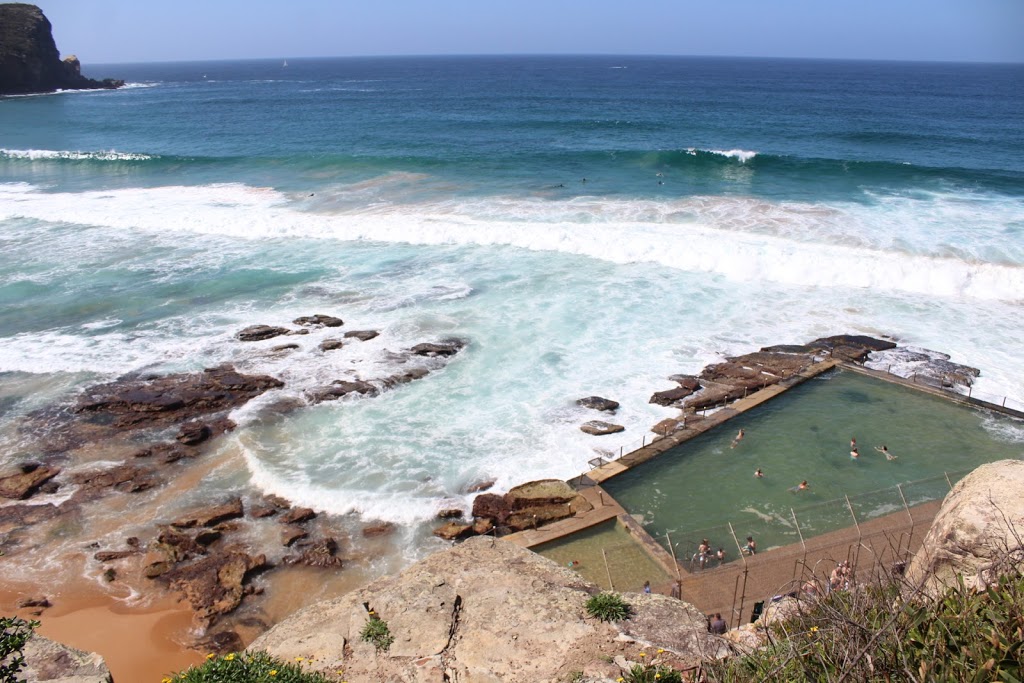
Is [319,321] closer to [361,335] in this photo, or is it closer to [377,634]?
[361,335]

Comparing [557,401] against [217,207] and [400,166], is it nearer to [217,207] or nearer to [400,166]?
[217,207]

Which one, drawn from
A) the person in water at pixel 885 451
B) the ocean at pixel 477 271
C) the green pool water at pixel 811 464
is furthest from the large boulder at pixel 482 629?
the person in water at pixel 885 451

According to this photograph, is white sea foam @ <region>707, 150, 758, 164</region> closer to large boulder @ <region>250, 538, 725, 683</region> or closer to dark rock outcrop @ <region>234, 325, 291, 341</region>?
dark rock outcrop @ <region>234, 325, 291, 341</region>

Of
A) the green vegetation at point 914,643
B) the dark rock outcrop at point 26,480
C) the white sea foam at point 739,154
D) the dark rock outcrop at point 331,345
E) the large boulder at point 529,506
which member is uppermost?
the white sea foam at point 739,154

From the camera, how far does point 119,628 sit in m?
11.4

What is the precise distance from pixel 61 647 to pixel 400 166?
41476mm

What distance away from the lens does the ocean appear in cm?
1695

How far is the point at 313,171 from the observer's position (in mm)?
45469

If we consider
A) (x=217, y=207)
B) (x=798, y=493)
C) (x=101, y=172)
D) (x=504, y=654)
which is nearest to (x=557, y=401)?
(x=798, y=493)

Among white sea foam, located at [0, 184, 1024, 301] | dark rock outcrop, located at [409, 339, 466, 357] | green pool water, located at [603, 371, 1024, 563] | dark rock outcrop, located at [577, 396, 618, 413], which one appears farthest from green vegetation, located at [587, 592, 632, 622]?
white sea foam, located at [0, 184, 1024, 301]

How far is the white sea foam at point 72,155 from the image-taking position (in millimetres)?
50463

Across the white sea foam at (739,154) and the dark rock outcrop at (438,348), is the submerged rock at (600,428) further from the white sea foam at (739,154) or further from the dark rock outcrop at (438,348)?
the white sea foam at (739,154)

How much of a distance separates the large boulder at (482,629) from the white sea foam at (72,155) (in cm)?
5063

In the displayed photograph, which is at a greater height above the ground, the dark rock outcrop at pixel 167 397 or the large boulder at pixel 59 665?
the large boulder at pixel 59 665
